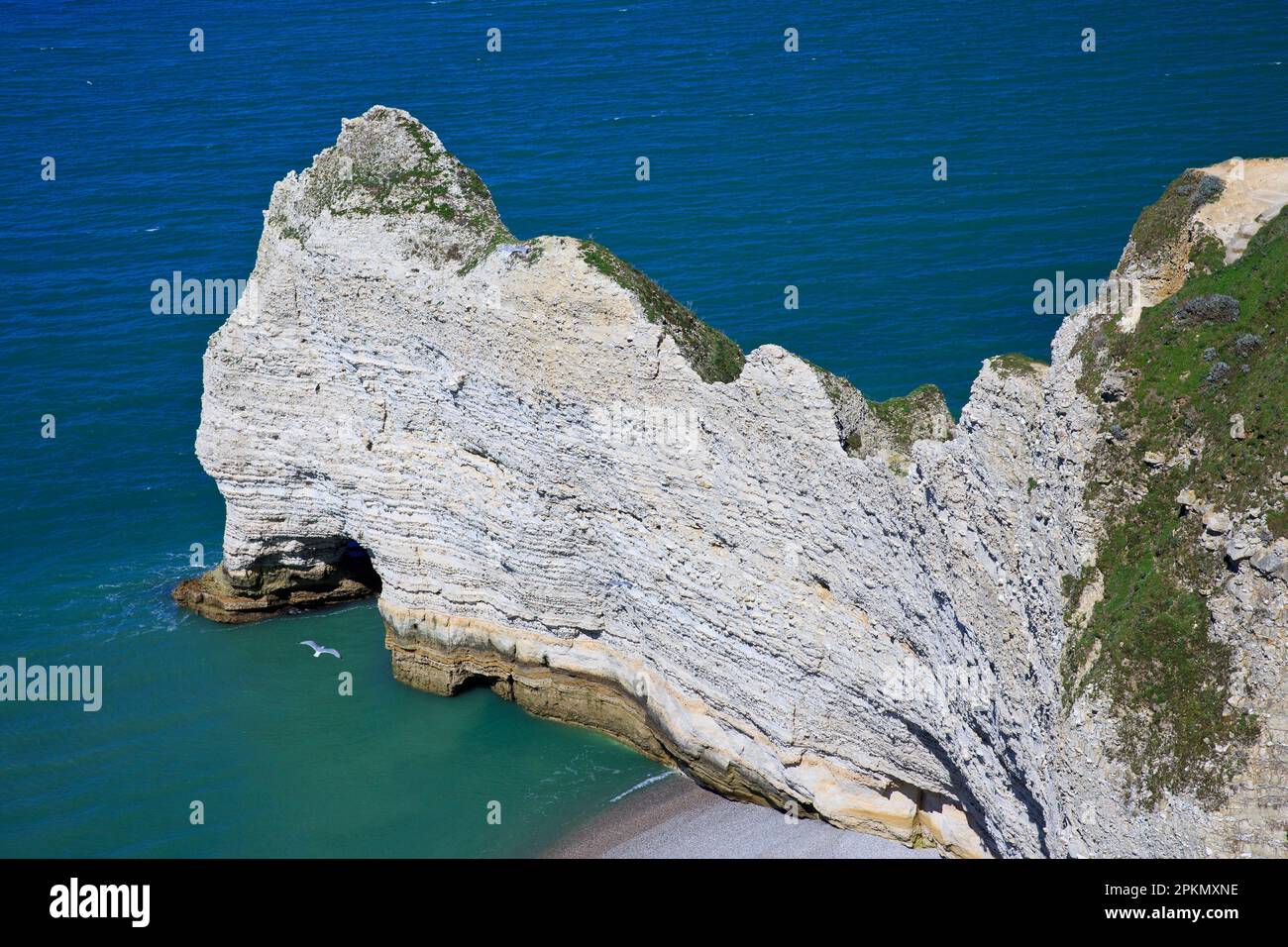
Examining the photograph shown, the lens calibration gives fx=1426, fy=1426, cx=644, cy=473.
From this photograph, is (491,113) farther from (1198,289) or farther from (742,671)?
(1198,289)

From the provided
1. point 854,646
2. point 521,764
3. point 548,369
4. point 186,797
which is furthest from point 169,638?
point 854,646

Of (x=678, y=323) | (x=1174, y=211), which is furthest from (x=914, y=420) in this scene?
(x=1174, y=211)

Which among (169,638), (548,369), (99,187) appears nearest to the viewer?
(548,369)

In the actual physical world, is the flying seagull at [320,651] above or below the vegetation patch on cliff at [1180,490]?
below

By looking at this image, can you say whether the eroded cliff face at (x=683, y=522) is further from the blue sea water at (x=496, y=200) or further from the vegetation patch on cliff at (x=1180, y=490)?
the blue sea water at (x=496, y=200)

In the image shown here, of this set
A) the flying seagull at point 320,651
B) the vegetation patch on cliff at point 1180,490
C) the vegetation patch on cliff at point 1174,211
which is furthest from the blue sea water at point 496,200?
the vegetation patch on cliff at point 1174,211

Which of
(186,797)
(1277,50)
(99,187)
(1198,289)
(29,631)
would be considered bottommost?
(186,797)

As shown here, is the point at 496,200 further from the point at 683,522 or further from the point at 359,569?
the point at 683,522
